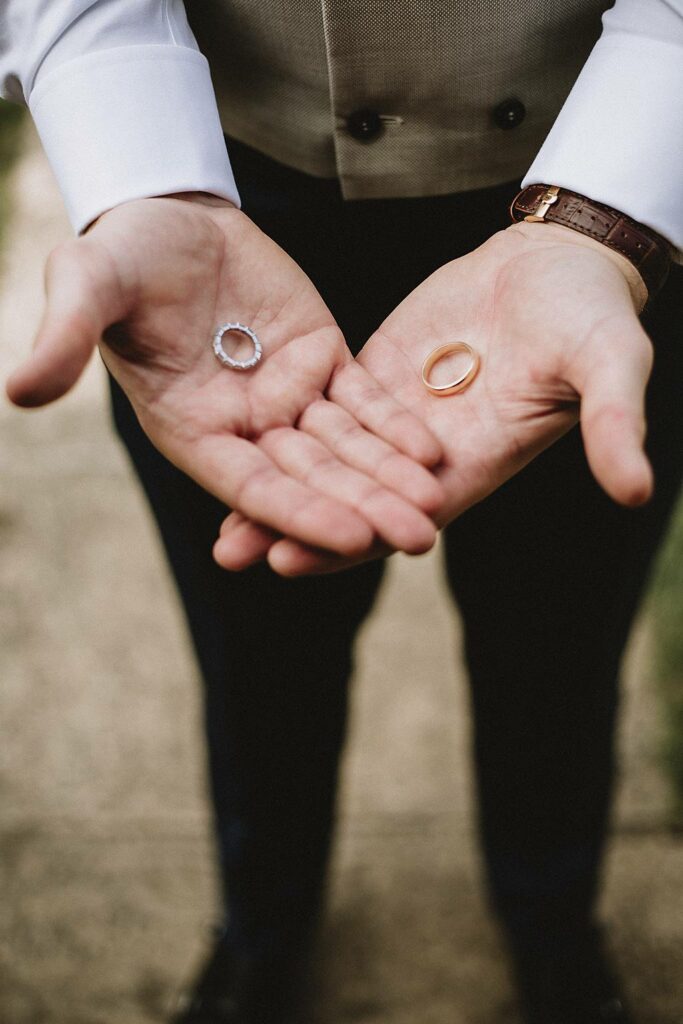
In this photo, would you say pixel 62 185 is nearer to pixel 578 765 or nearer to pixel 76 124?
pixel 76 124

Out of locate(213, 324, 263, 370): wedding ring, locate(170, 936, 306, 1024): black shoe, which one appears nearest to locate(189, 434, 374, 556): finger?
locate(213, 324, 263, 370): wedding ring

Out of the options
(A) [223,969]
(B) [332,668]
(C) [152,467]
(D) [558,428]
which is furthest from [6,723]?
(D) [558,428]

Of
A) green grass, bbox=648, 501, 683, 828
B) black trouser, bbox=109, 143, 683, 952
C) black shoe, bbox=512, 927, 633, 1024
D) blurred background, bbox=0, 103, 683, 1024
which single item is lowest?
blurred background, bbox=0, 103, 683, 1024

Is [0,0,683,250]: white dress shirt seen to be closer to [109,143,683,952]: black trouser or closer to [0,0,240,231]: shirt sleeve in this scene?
[0,0,240,231]: shirt sleeve

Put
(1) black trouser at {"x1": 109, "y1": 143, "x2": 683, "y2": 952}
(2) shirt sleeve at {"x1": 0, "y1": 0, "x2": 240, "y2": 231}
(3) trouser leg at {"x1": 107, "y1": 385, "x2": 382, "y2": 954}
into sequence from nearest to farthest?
1. (2) shirt sleeve at {"x1": 0, "y1": 0, "x2": 240, "y2": 231}
2. (1) black trouser at {"x1": 109, "y1": 143, "x2": 683, "y2": 952}
3. (3) trouser leg at {"x1": 107, "y1": 385, "x2": 382, "y2": 954}

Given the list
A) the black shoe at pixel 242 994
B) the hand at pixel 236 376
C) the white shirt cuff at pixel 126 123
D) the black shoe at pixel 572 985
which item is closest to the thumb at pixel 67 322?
the hand at pixel 236 376

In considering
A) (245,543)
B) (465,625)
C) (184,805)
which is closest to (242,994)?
(184,805)

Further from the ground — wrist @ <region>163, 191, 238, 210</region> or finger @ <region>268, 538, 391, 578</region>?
wrist @ <region>163, 191, 238, 210</region>
